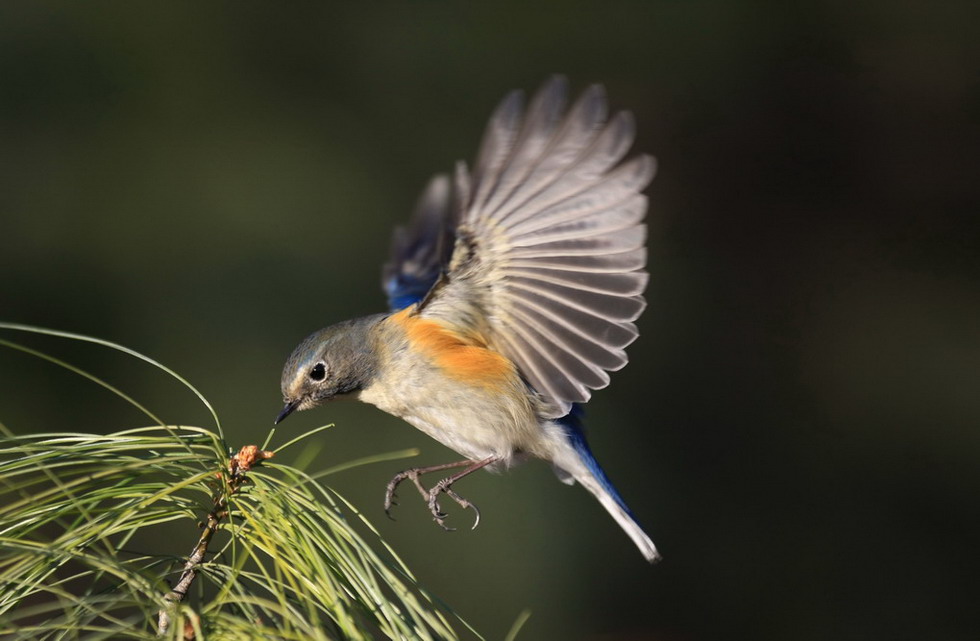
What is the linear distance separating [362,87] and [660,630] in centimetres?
173

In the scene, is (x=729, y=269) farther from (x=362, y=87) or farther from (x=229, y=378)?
(x=229, y=378)

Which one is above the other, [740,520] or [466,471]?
[466,471]

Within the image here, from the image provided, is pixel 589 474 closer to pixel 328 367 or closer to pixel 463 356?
pixel 463 356

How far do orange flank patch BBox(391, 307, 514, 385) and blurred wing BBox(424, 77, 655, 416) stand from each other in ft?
0.07

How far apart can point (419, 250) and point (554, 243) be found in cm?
72

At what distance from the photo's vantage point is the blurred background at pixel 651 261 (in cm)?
254

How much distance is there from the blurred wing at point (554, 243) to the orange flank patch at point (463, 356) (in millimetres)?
20

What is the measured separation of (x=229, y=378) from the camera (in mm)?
2533

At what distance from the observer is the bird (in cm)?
143

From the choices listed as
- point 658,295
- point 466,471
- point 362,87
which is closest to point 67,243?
point 362,87

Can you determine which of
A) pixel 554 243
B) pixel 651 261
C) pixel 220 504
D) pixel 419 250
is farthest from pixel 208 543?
pixel 651 261

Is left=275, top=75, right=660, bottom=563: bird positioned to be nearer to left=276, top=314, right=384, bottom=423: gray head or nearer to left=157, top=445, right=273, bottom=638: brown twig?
left=276, top=314, right=384, bottom=423: gray head

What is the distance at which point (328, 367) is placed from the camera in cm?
169

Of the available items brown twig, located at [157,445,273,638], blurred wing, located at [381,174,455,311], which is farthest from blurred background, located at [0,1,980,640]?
brown twig, located at [157,445,273,638]
